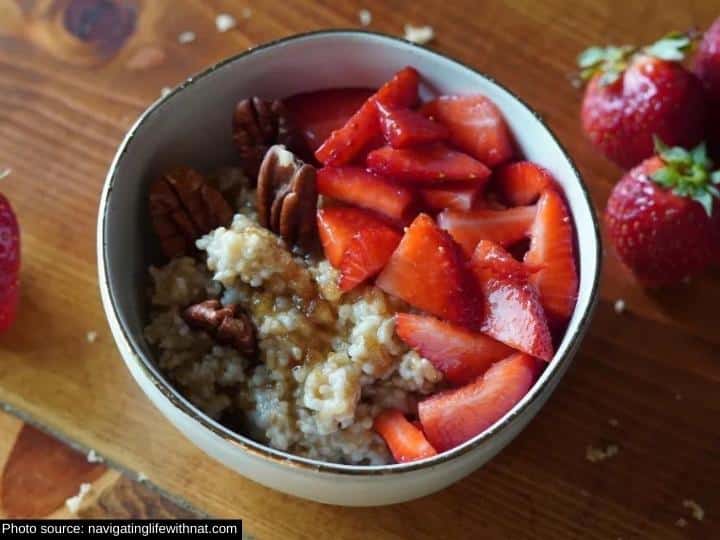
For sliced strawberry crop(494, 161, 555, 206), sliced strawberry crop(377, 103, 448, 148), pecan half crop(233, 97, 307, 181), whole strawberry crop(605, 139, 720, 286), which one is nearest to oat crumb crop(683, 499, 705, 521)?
whole strawberry crop(605, 139, 720, 286)

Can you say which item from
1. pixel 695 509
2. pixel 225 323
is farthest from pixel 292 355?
pixel 695 509

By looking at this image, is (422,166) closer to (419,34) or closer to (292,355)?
(292,355)

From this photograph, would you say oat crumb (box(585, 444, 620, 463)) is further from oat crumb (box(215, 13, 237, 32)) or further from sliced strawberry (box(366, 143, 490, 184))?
oat crumb (box(215, 13, 237, 32))

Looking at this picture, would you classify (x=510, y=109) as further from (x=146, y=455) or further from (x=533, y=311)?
(x=146, y=455)

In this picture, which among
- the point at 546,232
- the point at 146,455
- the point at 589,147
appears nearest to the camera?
the point at 546,232

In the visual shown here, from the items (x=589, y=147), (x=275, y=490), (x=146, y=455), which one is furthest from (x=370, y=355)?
(x=589, y=147)

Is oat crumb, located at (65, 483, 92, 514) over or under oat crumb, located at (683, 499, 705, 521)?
under
